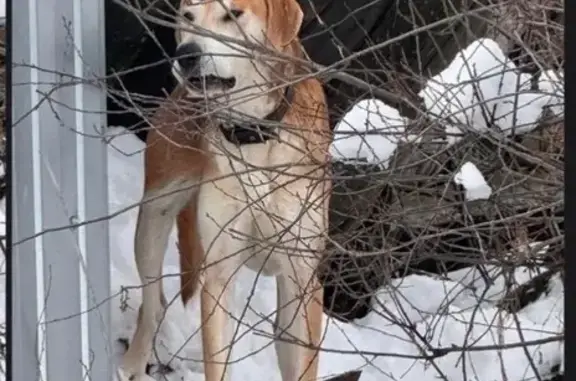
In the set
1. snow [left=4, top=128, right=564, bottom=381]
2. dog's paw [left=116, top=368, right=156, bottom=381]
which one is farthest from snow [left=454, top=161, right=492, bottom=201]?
dog's paw [left=116, top=368, right=156, bottom=381]

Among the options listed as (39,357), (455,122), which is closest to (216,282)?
(39,357)

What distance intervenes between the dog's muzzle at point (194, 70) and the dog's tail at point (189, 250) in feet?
0.59

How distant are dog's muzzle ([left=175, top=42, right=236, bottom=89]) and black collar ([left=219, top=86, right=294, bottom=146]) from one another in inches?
2.3

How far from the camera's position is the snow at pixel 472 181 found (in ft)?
3.93

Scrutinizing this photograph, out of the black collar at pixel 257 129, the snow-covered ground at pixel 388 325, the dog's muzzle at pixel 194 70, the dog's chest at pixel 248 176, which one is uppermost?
the dog's muzzle at pixel 194 70

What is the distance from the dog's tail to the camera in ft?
4.63

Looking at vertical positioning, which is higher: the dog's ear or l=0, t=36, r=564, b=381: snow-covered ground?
the dog's ear

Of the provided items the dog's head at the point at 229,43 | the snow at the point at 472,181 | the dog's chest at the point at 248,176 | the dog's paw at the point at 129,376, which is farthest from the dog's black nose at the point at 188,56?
the dog's paw at the point at 129,376

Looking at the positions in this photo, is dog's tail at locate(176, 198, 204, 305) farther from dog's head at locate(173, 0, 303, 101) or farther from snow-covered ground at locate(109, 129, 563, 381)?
dog's head at locate(173, 0, 303, 101)

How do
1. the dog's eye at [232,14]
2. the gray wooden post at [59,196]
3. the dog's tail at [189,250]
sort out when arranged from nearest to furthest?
the dog's eye at [232,14] → the dog's tail at [189,250] → the gray wooden post at [59,196]

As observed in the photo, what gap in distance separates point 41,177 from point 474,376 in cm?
67

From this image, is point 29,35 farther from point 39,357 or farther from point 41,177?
point 39,357

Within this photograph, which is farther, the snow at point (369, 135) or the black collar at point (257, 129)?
the black collar at point (257, 129)

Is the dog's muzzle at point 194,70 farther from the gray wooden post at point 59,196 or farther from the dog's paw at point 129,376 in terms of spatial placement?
the dog's paw at point 129,376
